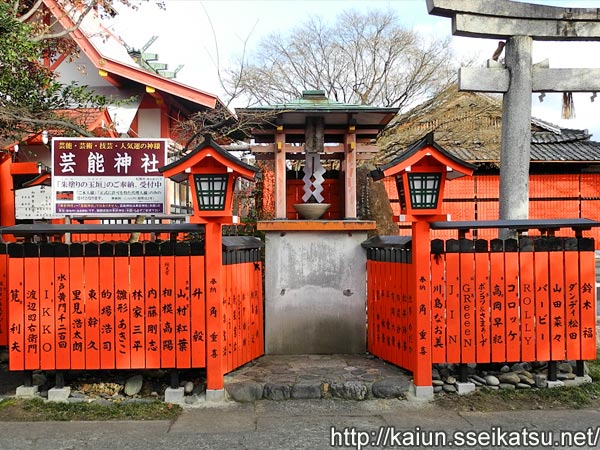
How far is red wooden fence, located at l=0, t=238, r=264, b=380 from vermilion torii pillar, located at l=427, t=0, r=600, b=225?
18.1 feet

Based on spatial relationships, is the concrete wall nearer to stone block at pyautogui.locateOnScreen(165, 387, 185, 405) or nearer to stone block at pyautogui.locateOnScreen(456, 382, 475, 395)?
stone block at pyautogui.locateOnScreen(456, 382, 475, 395)

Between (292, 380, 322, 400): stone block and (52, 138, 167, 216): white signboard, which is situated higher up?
(52, 138, 167, 216): white signboard

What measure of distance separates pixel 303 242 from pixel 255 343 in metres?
1.86

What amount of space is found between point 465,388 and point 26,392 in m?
5.73

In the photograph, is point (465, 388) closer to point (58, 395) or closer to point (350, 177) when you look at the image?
point (350, 177)

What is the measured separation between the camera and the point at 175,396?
6.68m

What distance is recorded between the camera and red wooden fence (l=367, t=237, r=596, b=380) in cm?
688

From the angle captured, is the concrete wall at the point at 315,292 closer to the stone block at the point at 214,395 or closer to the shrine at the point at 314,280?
the shrine at the point at 314,280

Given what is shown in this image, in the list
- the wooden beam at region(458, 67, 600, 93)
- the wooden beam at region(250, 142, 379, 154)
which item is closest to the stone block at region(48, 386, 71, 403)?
the wooden beam at region(250, 142, 379, 154)

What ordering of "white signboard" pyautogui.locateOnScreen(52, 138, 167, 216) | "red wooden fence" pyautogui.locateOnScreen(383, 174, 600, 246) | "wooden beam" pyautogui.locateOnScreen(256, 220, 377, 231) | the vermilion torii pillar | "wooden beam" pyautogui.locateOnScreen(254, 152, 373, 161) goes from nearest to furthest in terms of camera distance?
"white signboard" pyautogui.locateOnScreen(52, 138, 167, 216)
"wooden beam" pyautogui.locateOnScreen(256, 220, 377, 231)
the vermilion torii pillar
"wooden beam" pyautogui.locateOnScreen(254, 152, 373, 161)
"red wooden fence" pyautogui.locateOnScreen(383, 174, 600, 246)

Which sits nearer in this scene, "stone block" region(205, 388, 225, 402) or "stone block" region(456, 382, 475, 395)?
"stone block" region(205, 388, 225, 402)

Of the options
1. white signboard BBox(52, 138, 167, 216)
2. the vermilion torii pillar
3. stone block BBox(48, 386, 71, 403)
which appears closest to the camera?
stone block BBox(48, 386, 71, 403)

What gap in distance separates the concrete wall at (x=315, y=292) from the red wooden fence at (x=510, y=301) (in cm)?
189

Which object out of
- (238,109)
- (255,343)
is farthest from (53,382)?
(238,109)
